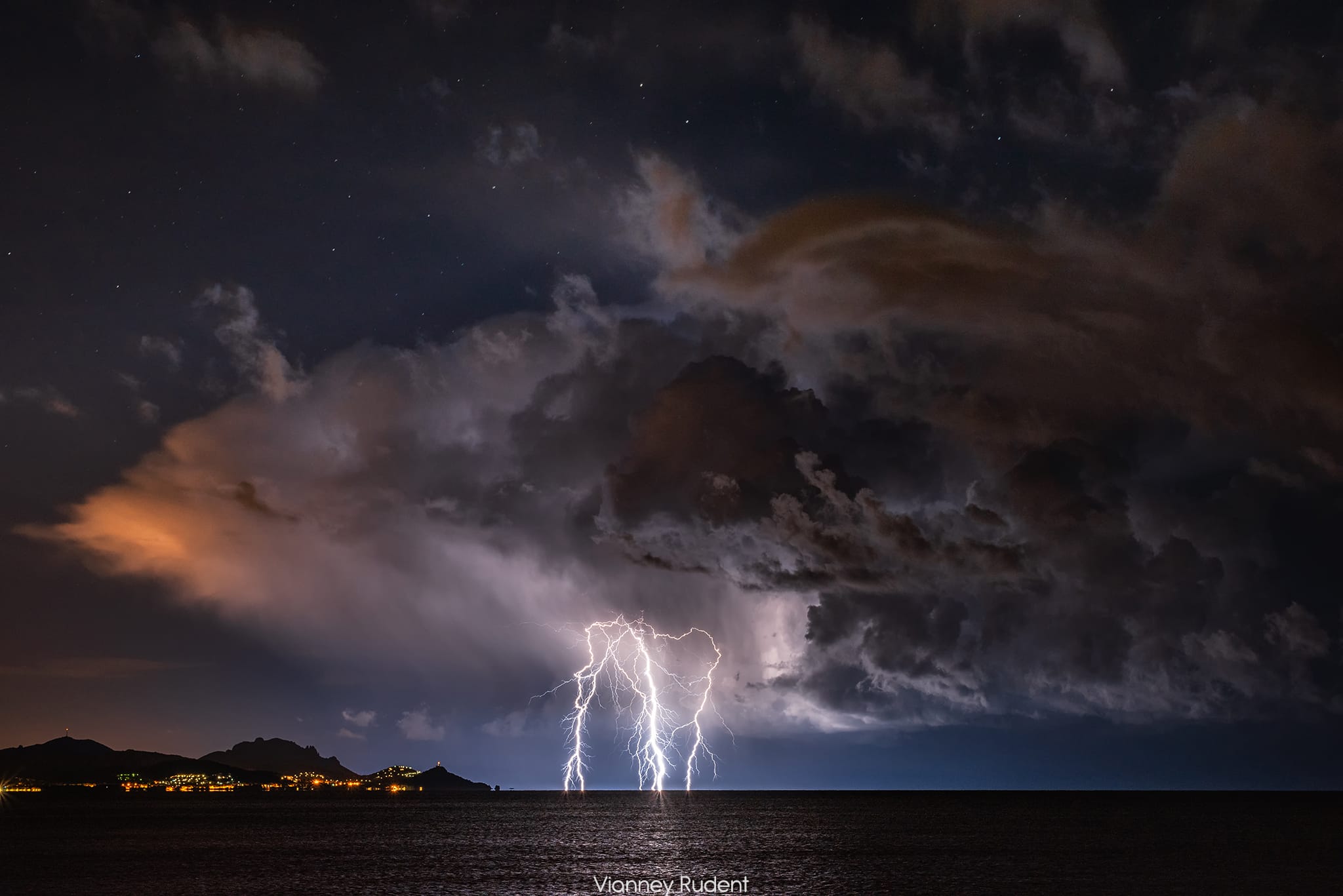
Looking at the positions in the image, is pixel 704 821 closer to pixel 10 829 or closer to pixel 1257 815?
pixel 10 829

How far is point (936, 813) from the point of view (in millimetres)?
198000

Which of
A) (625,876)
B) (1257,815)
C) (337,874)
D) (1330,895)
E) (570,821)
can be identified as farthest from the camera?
(1257,815)

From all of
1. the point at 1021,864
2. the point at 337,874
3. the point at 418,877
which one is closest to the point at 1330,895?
the point at 1021,864

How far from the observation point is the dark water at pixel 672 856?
69250 mm

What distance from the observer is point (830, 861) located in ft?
285

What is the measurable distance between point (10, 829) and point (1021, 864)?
4830 inches

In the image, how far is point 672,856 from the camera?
8712cm

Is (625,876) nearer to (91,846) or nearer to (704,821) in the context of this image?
(91,846)

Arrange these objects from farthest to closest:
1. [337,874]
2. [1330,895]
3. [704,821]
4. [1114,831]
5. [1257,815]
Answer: [1257,815]
[704,821]
[1114,831]
[337,874]
[1330,895]

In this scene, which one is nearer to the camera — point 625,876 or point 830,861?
point 625,876

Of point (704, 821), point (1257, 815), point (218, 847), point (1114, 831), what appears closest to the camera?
point (218, 847)

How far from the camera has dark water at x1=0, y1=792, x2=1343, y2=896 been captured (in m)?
69.2

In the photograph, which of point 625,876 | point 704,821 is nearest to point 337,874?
point 625,876

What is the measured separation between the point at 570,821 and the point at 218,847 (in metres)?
66.0
